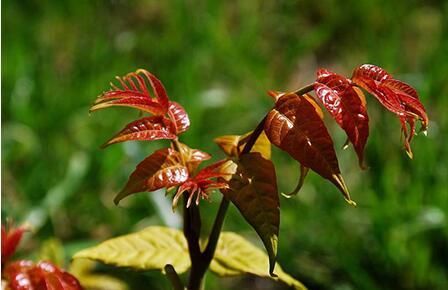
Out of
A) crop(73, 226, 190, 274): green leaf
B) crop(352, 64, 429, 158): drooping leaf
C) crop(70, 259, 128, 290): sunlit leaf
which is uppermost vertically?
crop(352, 64, 429, 158): drooping leaf

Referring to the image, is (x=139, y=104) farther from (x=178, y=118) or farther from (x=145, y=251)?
(x=145, y=251)

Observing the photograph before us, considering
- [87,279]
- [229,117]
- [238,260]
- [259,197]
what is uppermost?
[259,197]

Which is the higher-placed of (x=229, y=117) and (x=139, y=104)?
(x=139, y=104)

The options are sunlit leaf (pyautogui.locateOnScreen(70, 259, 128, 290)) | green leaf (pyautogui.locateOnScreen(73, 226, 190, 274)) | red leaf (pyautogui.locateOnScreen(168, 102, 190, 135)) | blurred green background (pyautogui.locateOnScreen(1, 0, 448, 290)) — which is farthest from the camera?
blurred green background (pyautogui.locateOnScreen(1, 0, 448, 290))

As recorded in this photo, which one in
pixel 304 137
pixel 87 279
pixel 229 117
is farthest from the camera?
pixel 229 117

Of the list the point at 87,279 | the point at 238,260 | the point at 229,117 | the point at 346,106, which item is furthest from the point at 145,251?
the point at 229,117

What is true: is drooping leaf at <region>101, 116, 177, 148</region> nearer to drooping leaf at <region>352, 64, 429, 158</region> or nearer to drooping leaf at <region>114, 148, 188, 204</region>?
drooping leaf at <region>114, 148, 188, 204</region>

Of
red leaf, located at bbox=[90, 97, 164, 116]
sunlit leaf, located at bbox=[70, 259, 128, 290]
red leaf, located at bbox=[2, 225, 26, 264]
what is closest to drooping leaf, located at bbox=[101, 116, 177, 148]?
red leaf, located at bbox=[90, 97, 164, 116]
